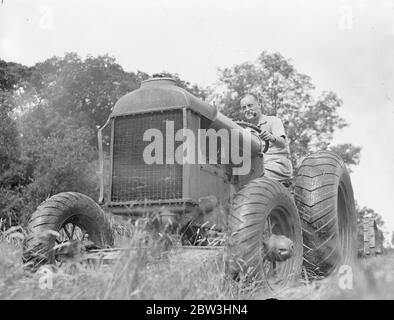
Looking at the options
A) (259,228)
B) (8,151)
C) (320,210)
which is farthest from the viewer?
(8,151)

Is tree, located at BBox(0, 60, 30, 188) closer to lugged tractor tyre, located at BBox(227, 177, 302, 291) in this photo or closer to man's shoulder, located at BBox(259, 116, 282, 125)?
man's shoulder, located at BBox(259, 116, 282, 125)

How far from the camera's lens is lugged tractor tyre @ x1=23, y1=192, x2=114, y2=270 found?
14.4ft

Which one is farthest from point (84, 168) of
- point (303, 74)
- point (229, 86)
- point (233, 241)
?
point (233, 241)

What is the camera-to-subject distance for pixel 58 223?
467 centimetres

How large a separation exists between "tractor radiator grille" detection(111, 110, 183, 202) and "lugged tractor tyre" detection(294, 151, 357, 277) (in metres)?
1.56

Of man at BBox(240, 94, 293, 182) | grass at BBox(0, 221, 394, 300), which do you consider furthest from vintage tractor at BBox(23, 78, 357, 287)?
man at BBox(240, 94, 293, 182)

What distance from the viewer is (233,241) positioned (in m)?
4.00

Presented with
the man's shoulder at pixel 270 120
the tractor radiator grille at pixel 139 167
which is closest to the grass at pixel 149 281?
the tractor radiator grille at pixel 139 167

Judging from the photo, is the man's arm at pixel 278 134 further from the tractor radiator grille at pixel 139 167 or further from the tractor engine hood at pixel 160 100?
the tractor radiator grille at pixel 139 167

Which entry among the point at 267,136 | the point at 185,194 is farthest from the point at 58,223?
the point at 267,136

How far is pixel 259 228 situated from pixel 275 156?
6.46ft

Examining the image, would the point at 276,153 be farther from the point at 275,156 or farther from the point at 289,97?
the point at 289,97

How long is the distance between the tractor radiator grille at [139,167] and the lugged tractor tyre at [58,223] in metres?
0.42
